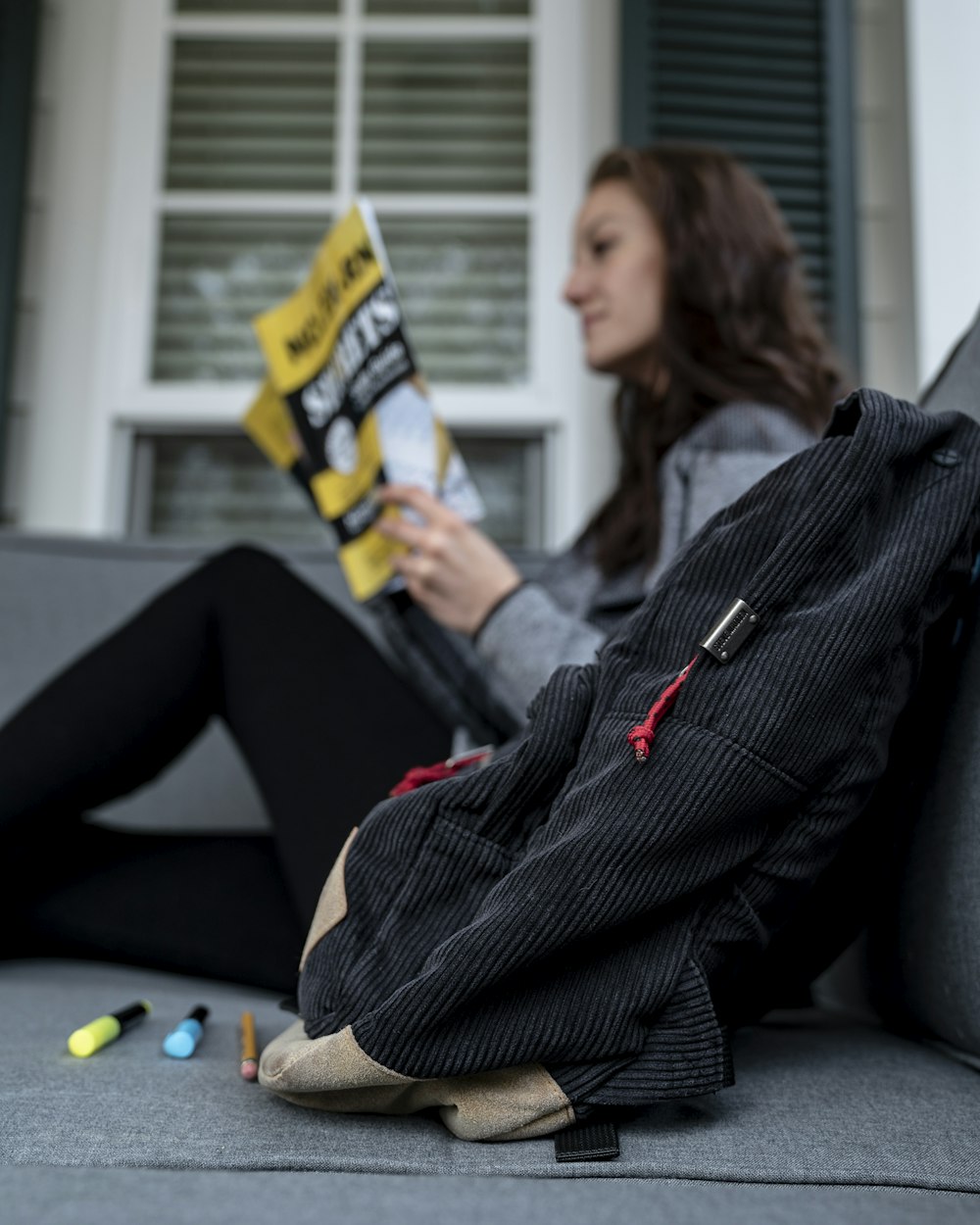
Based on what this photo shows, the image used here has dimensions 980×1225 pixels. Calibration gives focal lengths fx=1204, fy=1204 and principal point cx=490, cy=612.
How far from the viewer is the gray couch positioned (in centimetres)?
45

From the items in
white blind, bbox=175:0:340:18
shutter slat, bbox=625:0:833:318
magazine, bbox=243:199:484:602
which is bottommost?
magazine, bbox=243:199:484:602

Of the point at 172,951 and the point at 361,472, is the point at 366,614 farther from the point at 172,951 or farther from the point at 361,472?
the point at 172,951

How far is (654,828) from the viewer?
0.59 m

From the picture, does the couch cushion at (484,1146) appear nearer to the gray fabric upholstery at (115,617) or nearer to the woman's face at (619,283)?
the gray fabric upholstery at (115,617)

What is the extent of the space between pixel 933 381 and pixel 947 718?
1.01ft

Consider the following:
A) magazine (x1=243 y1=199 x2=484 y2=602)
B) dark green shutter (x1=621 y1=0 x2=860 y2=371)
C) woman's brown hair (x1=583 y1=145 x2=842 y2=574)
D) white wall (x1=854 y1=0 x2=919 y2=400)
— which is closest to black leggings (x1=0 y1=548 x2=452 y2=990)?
magazine (x1=243 y1=199 x2=484 y2=602)

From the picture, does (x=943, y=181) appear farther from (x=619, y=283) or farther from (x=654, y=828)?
(x=654, y=828)

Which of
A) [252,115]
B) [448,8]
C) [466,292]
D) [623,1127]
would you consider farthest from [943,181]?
[623,1127]

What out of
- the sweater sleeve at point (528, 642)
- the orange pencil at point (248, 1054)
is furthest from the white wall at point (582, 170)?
the orange pencil at point (248, 1054)

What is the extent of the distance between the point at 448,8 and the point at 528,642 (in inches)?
69.9

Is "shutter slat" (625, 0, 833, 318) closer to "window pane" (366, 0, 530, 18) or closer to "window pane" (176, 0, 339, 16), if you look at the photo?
"window pane" (366, 0, 530, 18)

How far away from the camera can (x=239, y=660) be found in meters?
1.08

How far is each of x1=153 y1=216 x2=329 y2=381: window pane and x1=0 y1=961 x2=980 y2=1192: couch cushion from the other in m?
1.68

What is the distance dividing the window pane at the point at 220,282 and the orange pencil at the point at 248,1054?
1.70 m
